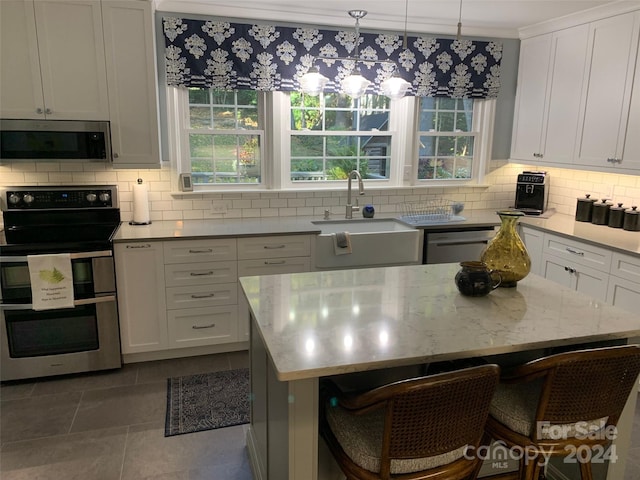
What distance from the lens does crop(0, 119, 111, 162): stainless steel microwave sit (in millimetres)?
3207

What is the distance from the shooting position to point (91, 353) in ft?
10.8

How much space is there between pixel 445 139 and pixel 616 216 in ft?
5.21

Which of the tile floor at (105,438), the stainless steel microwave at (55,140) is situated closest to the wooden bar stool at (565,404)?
the tile floor at (105,438)

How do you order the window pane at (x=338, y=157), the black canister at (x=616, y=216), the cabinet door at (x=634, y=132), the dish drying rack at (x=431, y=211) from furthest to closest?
the window pane at (x=338, y=157) < the dish drying rack at (x=431, y=211) < the black canister at (x=616, y=216) < the cabinet door at (x=634, y=132)

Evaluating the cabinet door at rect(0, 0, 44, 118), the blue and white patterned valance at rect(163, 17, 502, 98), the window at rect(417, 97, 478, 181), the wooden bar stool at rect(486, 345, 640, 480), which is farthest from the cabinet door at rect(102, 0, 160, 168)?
the wooden bar stool at rect(486, 345, 640, 480)

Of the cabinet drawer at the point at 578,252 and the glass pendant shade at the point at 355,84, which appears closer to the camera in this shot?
the glass pendant shade at the point at 355,84

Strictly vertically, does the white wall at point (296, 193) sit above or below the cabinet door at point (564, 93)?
below

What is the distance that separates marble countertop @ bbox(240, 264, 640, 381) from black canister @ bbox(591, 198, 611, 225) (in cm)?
187

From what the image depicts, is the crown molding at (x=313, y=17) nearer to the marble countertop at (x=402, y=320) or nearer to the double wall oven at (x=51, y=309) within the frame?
the double wall oven at (x=51, y=309)

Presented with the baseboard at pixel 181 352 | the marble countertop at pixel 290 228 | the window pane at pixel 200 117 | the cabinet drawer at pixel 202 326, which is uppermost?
the window pane at pixel 200 117

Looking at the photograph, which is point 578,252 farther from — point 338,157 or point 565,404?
point 565,404

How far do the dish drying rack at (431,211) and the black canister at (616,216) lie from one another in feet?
3.66

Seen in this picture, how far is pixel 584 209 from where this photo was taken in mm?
4047

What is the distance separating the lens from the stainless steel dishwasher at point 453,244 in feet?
13.1
